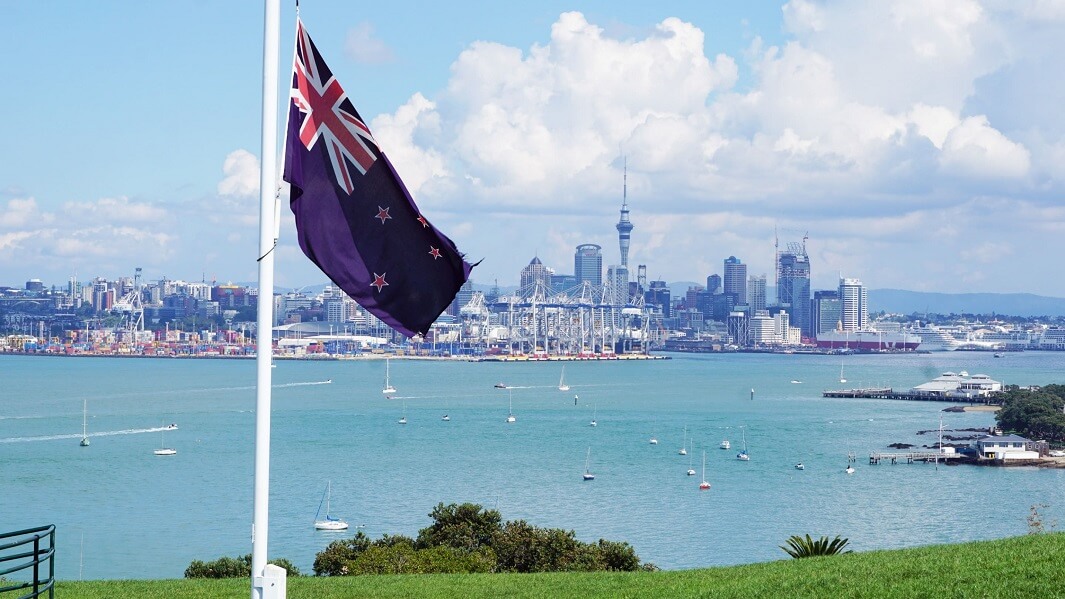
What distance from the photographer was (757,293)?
19575 cm

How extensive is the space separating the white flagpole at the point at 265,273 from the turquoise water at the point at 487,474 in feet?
56.4

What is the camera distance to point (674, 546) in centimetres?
2366

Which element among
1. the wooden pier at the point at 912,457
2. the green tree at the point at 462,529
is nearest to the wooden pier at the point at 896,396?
the wooden pier at the point at 912,457

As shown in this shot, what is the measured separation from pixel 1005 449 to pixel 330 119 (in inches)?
1529

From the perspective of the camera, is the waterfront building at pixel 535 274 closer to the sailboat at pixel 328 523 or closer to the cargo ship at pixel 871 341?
the cargo ship at pixel 871 341

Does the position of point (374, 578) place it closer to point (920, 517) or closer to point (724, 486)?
point (920, 517)

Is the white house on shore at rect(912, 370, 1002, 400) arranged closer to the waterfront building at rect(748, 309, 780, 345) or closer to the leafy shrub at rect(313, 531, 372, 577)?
the leafy shrub at rect(313, 531, 372, 577)

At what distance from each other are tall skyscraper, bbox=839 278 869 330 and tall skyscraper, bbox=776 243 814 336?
532 centimetres

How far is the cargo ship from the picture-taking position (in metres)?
160

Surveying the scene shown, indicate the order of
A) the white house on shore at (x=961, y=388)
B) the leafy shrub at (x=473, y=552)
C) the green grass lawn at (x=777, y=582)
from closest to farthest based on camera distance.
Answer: the green grass lawn at (x=777, y=582)
the leafy shrub at (x=473, y=552)
the white house on shore at (x=961, y=388)

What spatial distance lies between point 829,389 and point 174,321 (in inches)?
3884

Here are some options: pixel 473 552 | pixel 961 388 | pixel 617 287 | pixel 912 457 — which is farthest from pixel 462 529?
pixel 617 287

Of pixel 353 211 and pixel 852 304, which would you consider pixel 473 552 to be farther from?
pixel 852 304

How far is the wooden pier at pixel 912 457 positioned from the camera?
38625 mm
